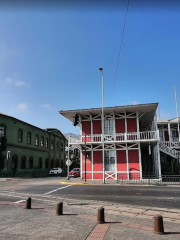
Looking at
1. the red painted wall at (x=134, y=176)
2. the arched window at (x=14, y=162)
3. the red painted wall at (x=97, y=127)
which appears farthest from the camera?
the arched window at (x=14, y=162)

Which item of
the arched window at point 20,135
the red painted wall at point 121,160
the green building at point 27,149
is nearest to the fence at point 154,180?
the red painted wall at point 121,160

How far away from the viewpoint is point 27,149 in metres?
42.3

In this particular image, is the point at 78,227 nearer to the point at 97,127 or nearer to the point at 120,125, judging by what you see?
the point at 120,125

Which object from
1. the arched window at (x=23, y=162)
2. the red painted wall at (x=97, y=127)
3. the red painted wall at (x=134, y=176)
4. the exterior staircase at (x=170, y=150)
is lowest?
the red painted wall at (x=134, y=176)

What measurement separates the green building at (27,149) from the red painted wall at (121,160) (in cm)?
1579

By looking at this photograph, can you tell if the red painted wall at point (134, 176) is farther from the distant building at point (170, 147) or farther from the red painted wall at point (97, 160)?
the distant building at point (170, 147)

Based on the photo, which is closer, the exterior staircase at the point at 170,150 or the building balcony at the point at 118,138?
the building balcony at the point at 118,138

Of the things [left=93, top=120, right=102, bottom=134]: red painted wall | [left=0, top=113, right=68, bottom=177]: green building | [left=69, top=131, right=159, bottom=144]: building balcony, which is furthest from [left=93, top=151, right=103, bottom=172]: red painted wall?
[left=0, top=113, right=68, bottom=177]: green building

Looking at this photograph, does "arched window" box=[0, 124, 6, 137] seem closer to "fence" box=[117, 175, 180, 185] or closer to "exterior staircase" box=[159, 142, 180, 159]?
"fence" box=[117, 175, 180, 185]

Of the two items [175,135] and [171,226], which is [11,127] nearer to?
[175,135]

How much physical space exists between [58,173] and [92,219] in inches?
1545

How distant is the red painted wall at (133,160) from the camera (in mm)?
24337

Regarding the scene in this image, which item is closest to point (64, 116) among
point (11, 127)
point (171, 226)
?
point (11, 127)

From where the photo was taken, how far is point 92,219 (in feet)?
24.6
